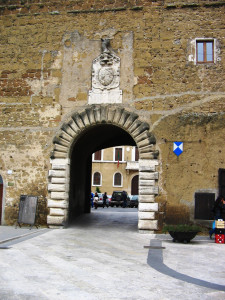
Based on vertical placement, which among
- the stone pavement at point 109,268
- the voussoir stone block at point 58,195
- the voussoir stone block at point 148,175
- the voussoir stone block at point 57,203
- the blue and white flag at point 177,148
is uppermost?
the blue and white flag at point 177,148

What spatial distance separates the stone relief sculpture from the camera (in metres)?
13.1

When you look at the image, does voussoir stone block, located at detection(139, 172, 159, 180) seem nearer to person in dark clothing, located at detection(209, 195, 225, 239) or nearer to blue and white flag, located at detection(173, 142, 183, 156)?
blue and white flag, located at detection(173, 142, 183, 156)

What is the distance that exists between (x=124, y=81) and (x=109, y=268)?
7835mm

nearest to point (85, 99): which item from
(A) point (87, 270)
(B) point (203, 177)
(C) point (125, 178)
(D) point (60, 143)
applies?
(D) point (60, 143)

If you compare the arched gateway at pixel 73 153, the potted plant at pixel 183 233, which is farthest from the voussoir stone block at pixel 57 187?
the potted plant at pixel 183 233

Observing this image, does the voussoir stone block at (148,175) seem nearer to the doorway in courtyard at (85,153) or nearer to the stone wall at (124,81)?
the stone wall at (124,81)

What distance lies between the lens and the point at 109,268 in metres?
6.69

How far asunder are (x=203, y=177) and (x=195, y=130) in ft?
5.08

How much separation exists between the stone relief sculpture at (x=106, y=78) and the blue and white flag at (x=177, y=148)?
2415 mm

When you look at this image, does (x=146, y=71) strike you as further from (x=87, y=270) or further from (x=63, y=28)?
(x=87, y=270)

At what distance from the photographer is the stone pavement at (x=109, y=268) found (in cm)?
512

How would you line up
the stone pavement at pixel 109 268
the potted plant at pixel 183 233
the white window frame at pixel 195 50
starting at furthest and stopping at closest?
the white window frame at pixel 195 50
the potted plant at pixel 183 233
the stone pavement at pixel 109 268

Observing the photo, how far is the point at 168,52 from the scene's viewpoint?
13.0m

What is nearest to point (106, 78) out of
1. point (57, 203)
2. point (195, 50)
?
point (195, 50)
